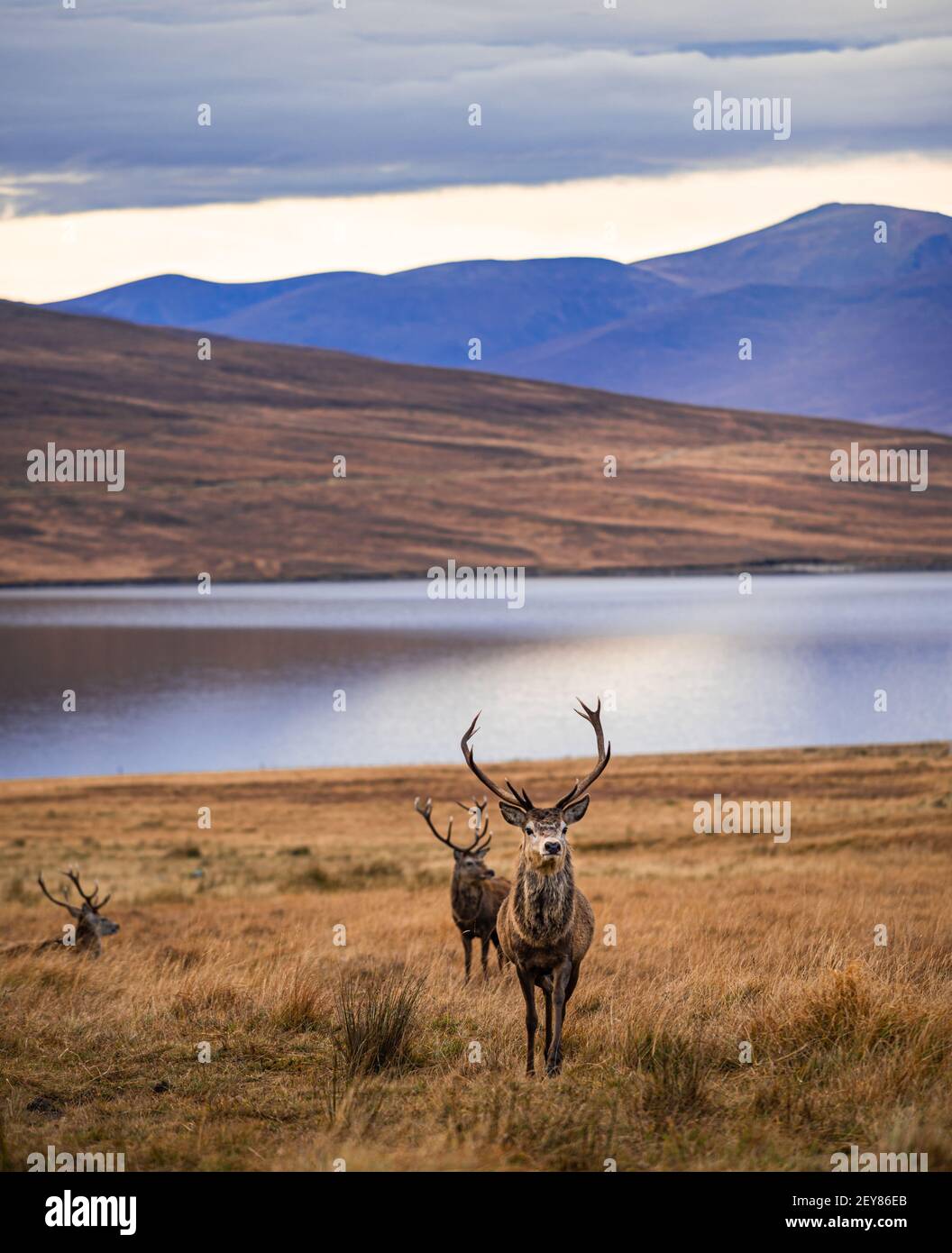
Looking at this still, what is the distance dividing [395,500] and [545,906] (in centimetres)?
15311

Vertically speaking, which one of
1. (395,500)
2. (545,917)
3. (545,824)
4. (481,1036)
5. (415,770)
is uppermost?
(395,500)

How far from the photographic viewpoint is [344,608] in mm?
109812

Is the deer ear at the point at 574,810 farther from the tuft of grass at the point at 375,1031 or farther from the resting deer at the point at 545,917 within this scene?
the tuft of grass at the point at 375,1031

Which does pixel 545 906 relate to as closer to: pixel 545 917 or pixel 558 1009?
pixel 545 917

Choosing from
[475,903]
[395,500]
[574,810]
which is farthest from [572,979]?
[395,500]

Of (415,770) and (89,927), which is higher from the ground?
(415,770)

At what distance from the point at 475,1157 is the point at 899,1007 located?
3.10 meters

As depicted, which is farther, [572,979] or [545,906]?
[572,979]

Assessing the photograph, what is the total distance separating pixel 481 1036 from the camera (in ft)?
27.5

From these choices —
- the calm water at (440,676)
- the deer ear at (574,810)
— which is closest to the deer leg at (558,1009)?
the deer ear at (574,810)

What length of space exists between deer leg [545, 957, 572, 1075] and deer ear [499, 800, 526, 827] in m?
0.80

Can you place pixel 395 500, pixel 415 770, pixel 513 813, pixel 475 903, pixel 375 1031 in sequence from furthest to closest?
pixel 395 500 < pixel 415 770 < pixel 475 903 < pixel 513 813 < pixel 375 1031
